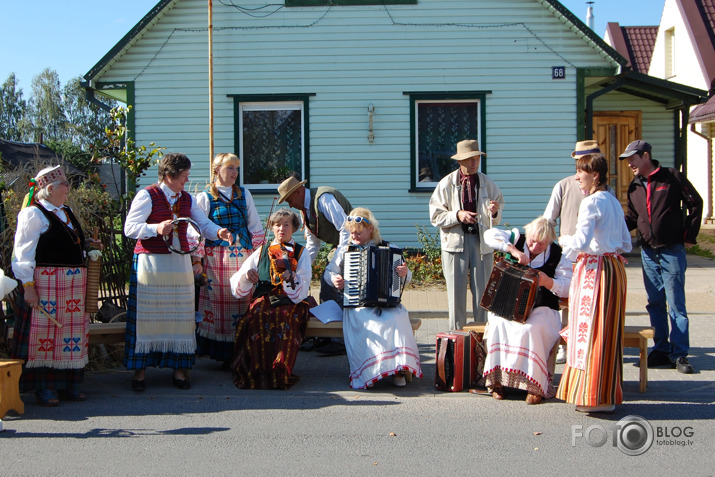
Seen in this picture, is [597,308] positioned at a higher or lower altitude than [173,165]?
lower

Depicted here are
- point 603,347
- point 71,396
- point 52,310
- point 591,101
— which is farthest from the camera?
point 591,101

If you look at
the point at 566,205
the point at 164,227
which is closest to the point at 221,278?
the point at 164,227

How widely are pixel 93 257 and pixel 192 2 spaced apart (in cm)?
870

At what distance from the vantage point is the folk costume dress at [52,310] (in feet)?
19.2

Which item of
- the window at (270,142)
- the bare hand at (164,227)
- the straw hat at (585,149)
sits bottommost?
the bare hand at (164,227)

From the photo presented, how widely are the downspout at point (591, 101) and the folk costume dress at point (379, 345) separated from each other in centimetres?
870

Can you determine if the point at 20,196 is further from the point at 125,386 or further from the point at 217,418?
the point at 217,418

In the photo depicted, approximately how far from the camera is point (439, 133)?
1377 centimetres

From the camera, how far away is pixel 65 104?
57938 millimetres

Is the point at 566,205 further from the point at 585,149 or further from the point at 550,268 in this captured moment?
the point at 550,268

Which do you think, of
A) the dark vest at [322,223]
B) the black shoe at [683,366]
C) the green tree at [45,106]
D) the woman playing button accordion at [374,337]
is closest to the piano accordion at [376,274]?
the woman playing button accordion at [374,337]

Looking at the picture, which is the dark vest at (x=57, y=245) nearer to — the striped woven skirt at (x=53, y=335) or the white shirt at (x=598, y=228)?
the striped woven skirt at (x=53, y=335)

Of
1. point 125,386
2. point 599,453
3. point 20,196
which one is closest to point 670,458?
point 599,453

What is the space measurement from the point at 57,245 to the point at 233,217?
1.68 meters
